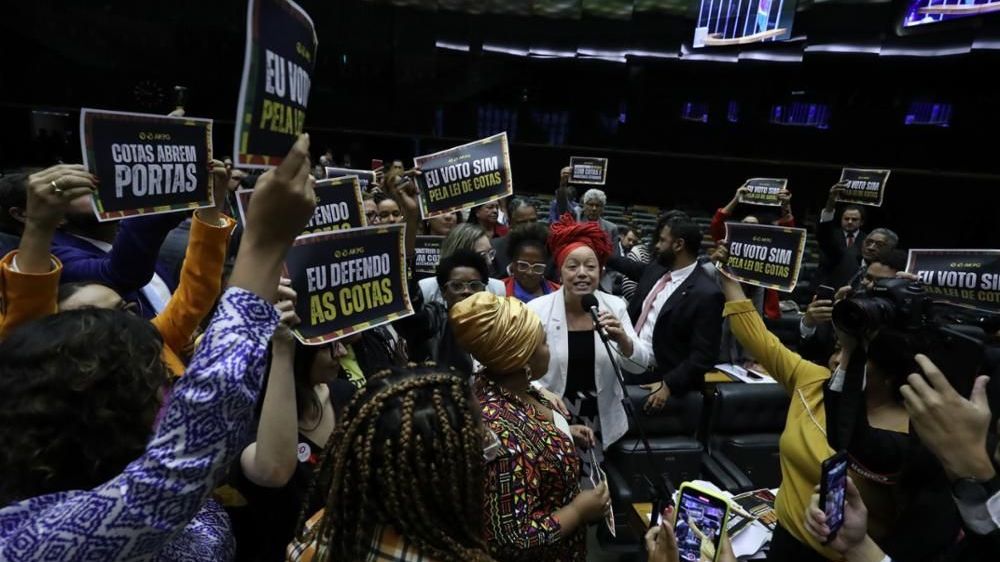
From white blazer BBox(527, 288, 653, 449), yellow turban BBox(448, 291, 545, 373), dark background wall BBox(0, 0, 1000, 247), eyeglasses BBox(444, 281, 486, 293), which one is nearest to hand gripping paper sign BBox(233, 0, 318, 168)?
yellow turban BBox(448, 291, 545, 373)

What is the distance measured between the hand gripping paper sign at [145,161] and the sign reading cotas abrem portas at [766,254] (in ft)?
8.08

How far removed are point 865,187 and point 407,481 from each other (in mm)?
5899

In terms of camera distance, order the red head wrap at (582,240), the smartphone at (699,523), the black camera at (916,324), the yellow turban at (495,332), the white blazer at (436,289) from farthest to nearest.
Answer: the white blazer at (436,289)
the red head wrap at (582,240)
the yellow turban at (495,332)
the smartphone at (699,523)
the black camera at (916,324)

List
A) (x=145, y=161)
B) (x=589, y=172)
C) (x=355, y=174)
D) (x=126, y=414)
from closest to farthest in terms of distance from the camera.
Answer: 1. (x=126, y=414)
2. (x=145, y=161)
3. (x=355, y=174)
4. (x=589, y=172)

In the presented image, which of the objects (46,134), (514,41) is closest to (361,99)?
(514,41)

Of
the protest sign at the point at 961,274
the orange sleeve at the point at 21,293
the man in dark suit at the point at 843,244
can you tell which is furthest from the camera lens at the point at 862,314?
the man in dark suit at the point at 843,244

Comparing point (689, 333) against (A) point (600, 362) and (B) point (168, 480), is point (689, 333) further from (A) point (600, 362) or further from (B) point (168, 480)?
(B) point (168, 480)

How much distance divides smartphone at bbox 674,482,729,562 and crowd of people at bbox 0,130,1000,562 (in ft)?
0.18

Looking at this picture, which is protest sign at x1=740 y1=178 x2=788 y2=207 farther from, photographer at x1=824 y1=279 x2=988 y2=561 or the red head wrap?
photographer at x1=824 y1=279 x2=988 y2=561

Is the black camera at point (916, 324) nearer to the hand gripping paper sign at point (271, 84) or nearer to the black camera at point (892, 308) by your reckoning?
the black camera at point (892, 308)

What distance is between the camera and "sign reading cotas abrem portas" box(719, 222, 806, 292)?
2.96 m

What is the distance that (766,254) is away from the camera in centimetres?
301

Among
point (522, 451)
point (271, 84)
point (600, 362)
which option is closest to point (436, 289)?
point (600, 362)

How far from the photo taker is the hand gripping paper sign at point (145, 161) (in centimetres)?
206
